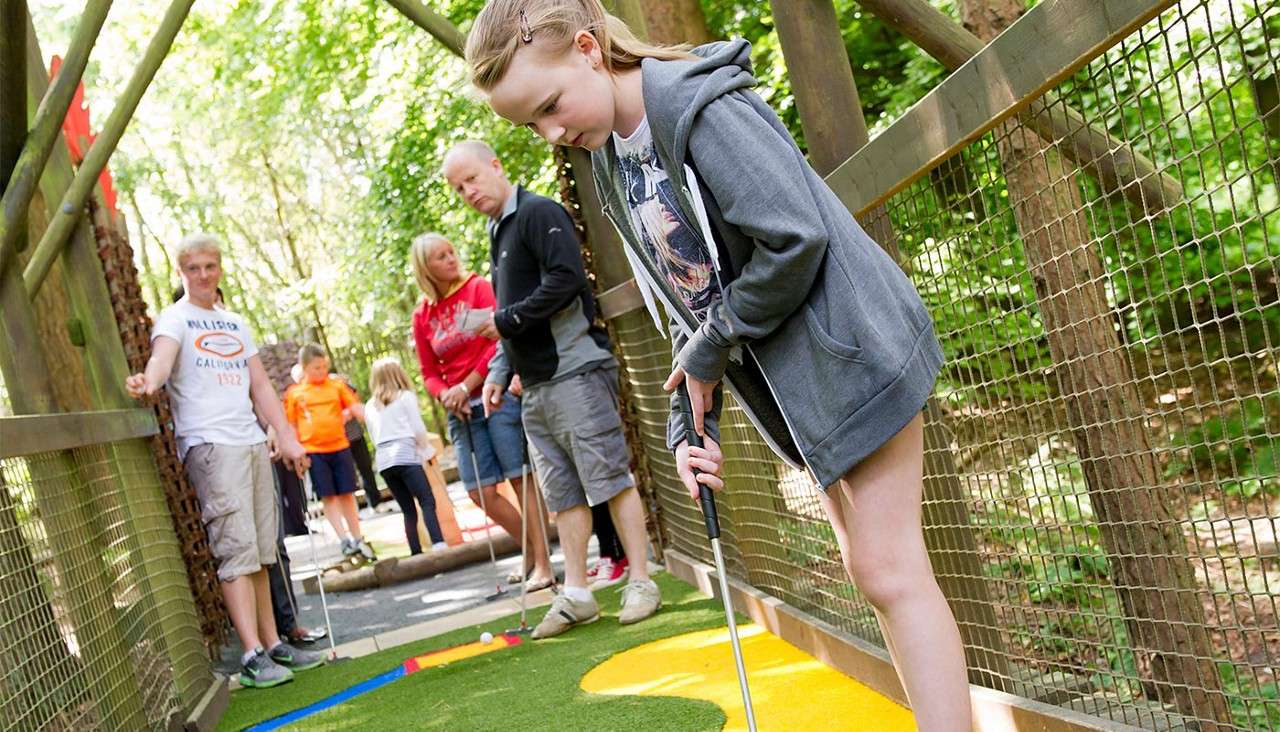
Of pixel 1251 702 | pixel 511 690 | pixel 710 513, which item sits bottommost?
pixel 1251 702

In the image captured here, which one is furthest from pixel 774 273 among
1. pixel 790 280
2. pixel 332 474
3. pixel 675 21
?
pixel 332 474

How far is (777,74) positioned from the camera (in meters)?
9.30

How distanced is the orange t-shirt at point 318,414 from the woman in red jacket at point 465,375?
3.51 meters

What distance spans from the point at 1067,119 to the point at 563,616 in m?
3.35

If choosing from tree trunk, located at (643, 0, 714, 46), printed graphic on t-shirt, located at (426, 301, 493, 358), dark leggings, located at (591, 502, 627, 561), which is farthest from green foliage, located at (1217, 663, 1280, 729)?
tree trunk, located at (643, 0, 714, 46)

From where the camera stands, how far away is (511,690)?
4.38m

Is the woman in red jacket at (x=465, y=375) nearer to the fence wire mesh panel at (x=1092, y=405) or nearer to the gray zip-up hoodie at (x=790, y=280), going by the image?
the fence wire mesh panel at (x=1092, y=405)

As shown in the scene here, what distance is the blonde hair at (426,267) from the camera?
249 inches

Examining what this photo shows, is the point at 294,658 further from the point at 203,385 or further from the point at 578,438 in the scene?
the point at 578,438

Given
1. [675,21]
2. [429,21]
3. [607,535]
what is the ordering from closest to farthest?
[429,21] < [607,535] < [675,21]

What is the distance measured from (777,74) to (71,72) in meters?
5.27

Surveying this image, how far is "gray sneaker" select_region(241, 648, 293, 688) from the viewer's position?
5648 millimetres

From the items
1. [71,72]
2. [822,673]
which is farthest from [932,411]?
[71,72]

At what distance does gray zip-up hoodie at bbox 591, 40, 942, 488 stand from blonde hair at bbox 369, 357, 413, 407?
7.94m
